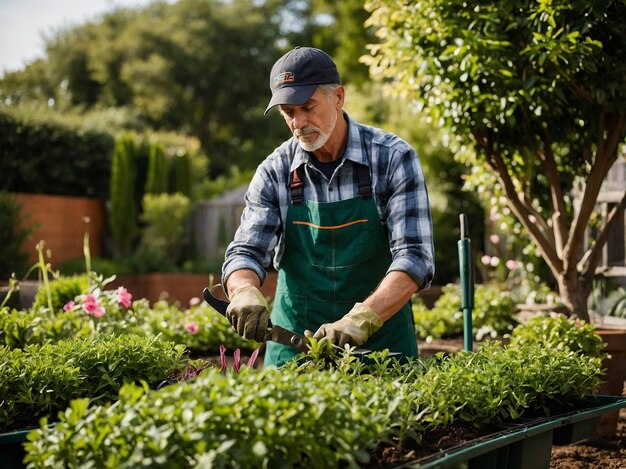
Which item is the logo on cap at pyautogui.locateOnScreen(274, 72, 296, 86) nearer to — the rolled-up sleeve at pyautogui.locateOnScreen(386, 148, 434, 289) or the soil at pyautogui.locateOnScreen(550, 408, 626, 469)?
the rolled-up sleeve at pyautogui.locateOnScreen(386, 148, 434, 289)

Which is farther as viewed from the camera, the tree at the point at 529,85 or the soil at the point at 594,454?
the tree at the point at 529,85

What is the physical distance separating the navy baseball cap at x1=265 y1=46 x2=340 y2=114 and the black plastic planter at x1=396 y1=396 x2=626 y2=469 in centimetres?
134

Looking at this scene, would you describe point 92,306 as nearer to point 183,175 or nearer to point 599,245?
point 599,245

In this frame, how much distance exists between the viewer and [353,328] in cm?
265

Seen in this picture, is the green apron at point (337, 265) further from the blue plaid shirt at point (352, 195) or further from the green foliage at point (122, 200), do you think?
the green foliage at point (122, 200)

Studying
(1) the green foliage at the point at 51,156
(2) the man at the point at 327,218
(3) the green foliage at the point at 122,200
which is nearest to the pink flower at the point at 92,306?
(2) the man at the point at 327,218

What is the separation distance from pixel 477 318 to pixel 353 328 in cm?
394

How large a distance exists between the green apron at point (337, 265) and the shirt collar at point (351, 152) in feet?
0.28

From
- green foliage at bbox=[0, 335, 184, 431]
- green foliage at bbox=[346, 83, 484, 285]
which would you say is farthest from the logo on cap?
green foliage at bbox=[346, 83, 484, 285]

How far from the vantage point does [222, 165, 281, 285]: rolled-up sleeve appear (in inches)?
126

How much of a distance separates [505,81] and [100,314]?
275 cm

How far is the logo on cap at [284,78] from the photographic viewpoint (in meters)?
2.99

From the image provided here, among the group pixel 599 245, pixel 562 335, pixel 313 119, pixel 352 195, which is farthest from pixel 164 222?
pixel 313 119

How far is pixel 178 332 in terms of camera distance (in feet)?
18.4
